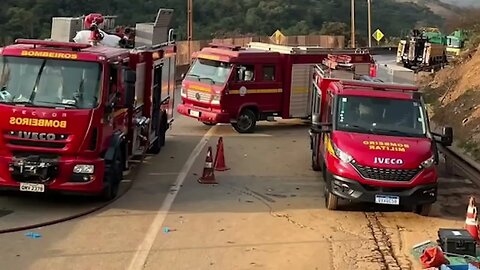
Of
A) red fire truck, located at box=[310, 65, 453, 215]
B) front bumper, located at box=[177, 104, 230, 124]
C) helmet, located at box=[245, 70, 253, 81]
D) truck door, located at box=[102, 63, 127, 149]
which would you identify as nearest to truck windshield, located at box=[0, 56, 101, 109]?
truck door, located at box=[102, 63, 127, 149]

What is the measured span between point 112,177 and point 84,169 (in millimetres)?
905

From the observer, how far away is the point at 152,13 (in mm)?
A: 54438

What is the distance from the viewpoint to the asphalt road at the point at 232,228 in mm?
9320

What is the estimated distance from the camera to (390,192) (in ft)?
38.5

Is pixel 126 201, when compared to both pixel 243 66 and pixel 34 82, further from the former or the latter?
pixel 243 66

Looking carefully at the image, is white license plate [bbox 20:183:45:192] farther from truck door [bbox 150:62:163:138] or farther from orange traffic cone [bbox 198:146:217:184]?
truck door [bbox 150:62:163:138]

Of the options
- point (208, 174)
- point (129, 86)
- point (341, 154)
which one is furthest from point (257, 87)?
point (341, 154)

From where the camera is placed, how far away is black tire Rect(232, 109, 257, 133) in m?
21.9

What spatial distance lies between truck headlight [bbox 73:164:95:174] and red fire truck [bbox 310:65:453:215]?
395cm

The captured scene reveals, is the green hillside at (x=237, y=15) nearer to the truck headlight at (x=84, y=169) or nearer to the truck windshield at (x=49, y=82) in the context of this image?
the truck windshield at (x=49, y=82)

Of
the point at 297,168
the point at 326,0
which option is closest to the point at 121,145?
the point at 297,168

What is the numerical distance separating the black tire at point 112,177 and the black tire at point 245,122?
30.1ft

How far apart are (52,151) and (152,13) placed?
44.2 meters

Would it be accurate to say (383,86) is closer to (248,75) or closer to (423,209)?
(423,209)
